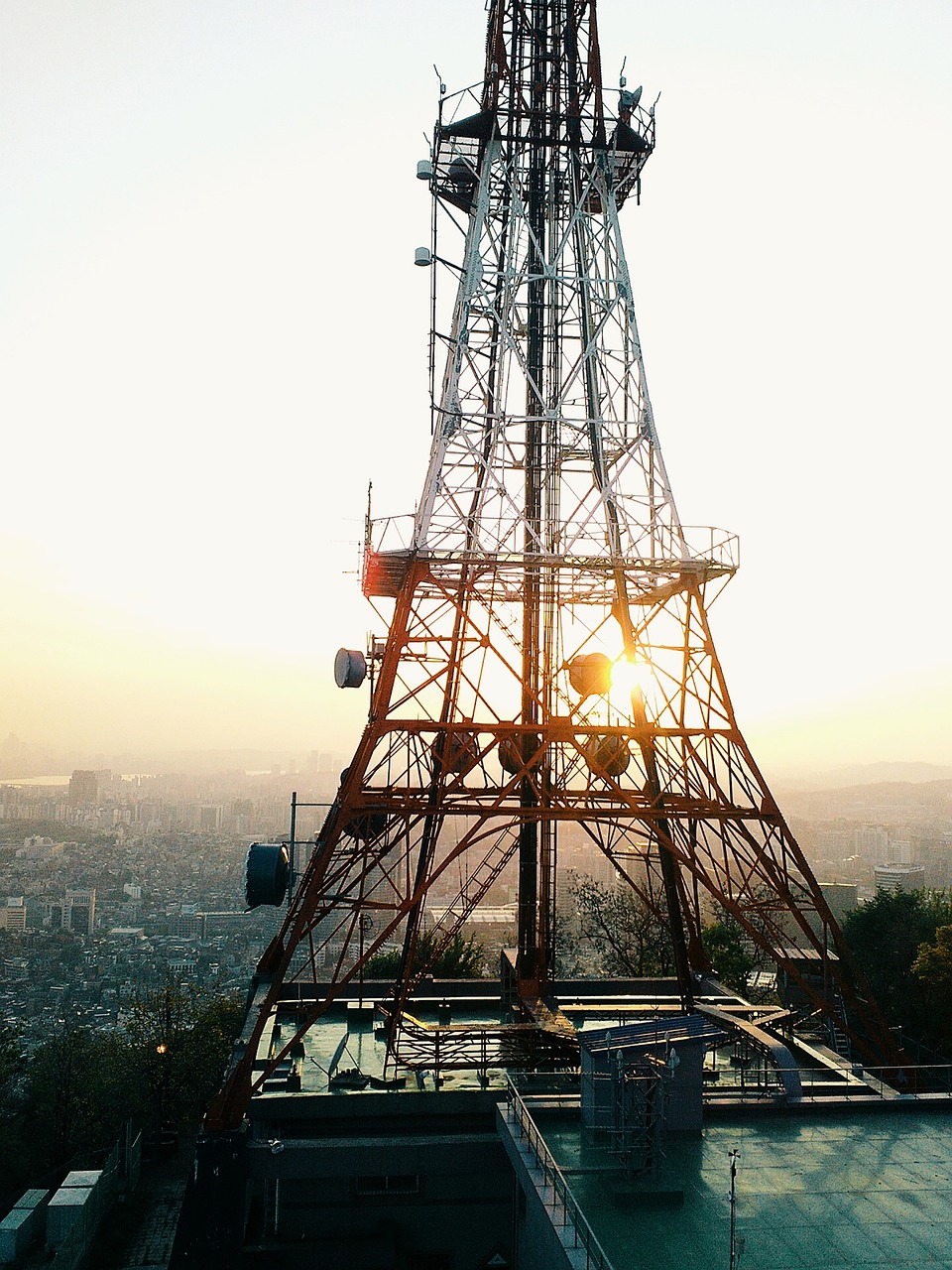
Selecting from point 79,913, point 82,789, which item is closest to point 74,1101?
point 79,913

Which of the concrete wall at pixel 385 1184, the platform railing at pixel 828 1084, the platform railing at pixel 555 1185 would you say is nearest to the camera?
the platform railing at pixel 555 1185

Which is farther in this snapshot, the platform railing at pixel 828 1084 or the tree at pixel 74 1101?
the tree at pixel 74 1101

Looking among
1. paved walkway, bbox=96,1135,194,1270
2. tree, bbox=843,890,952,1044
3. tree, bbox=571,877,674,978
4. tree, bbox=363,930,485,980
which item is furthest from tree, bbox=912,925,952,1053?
paved walkway, bbox=96,1135,194,1270

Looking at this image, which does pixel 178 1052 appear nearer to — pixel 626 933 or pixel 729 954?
pixel 626 933

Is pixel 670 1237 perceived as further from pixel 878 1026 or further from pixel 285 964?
pixel 878 1026

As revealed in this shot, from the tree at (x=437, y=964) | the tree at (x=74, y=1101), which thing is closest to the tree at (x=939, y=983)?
the tree at (x=437, y=964)

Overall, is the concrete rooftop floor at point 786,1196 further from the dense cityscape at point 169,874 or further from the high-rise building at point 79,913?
the high-rise building at point 79,913

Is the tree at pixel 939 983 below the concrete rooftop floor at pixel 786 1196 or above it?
above

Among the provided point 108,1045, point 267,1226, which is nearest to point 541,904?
point 267,1226

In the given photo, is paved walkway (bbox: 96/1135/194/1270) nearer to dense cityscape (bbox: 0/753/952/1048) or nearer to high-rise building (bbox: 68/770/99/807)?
dense cityscape (bbox: 0/753/952/1048)
